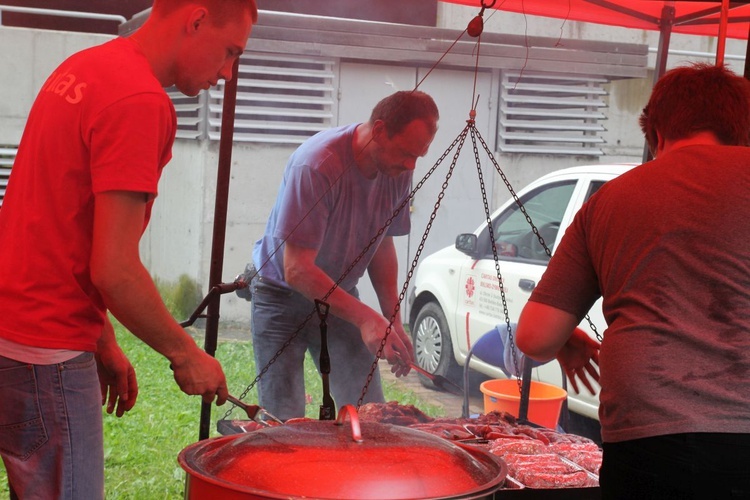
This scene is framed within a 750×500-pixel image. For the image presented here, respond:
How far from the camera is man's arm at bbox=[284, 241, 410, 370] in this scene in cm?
358

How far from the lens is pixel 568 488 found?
2621 millimetres

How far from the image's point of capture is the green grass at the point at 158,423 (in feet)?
A: 16.0

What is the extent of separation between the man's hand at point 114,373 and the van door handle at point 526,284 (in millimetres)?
3384

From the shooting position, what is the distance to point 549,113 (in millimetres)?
6723

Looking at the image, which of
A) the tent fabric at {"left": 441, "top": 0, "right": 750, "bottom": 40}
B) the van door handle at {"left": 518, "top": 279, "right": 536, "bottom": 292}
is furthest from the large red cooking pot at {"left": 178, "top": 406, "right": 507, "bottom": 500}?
the van door handle at {"left": 518, "top": 279, "right": 536, "bottom": 292}

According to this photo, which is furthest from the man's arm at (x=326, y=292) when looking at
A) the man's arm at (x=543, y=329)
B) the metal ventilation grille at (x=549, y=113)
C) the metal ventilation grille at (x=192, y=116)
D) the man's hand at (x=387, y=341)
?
the metal ventilation grille at (x=192, y=116)

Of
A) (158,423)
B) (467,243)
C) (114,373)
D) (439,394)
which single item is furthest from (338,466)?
(439,394)

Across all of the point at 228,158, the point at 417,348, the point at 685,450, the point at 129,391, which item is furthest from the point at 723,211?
the point at 417,348

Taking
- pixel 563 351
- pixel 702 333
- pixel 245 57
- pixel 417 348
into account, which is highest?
pixel 245 57

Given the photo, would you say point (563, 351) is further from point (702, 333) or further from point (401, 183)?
point (401, 183)

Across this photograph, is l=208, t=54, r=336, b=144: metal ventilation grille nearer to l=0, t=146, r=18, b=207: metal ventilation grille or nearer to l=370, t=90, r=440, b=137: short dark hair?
l=0, t=146, r=18, b=207: metal ventilation grille

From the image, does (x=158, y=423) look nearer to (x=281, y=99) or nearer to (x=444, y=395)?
(x=444, y=395)

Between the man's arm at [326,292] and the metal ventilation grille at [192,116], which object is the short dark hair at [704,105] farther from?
the metal ventilation grille at [192,116]

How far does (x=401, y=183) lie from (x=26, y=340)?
227 cm
